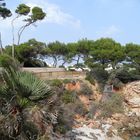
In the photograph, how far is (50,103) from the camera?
14.8 meters

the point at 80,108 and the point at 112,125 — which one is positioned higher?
the point at 80,108

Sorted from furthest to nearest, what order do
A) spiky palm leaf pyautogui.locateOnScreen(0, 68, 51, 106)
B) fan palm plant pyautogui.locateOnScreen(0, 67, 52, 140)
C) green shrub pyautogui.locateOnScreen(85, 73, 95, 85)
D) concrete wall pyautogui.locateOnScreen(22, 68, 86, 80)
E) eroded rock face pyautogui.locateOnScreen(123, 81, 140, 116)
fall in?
1. green shrub pyautogui.locateOnScreen(85, 73, 95, 85)
2. concrete wall pyautogui.locateOnScreen(22, 68, 86, 80)
3. eroded rock face pyautogui.locateOnScreen(123, 81, 140, 116)
4. spiky palm leaf pyautogui.locateOnScreen(0, 68, 51, 106)
5. fan palm plant pyautogui.locateOnScreen(0, 67, 52, 140)

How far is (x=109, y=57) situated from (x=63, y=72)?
15.4 feet

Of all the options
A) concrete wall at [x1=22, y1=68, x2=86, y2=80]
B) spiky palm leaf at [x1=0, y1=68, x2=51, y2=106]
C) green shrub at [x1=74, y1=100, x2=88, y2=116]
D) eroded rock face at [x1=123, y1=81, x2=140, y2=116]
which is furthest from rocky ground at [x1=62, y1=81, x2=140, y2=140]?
spiky palm leaf at [x1=0, y1=68, x2=51, y2=106]

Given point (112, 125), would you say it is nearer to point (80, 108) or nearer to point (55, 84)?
point (80, 108)

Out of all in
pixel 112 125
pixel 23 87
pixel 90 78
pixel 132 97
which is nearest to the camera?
pixel 23 87

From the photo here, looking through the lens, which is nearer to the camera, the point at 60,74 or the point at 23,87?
the point at 23,87

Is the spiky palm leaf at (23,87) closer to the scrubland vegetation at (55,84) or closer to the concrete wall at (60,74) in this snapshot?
the scrubland vegetation at (55,84)

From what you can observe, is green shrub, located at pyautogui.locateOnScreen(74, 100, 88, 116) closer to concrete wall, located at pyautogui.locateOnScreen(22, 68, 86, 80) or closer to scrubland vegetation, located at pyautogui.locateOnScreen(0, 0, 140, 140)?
scrubland vegetation, located at pyautogui.locateOnScreen(0, 0, 140, 140)

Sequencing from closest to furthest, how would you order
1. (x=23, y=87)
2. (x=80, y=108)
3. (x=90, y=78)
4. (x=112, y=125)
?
(x=23, y=87) < (x=112, y=125) < (x=80, y=108) < (x=90, y=78)

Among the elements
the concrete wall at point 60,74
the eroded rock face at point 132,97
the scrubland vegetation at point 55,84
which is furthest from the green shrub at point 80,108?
the eroded rock face at point 132,97

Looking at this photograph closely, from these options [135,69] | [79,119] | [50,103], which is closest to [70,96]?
[79,119]

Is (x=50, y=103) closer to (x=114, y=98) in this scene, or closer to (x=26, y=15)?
(x=114, y=98)

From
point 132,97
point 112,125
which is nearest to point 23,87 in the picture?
point 112,125
